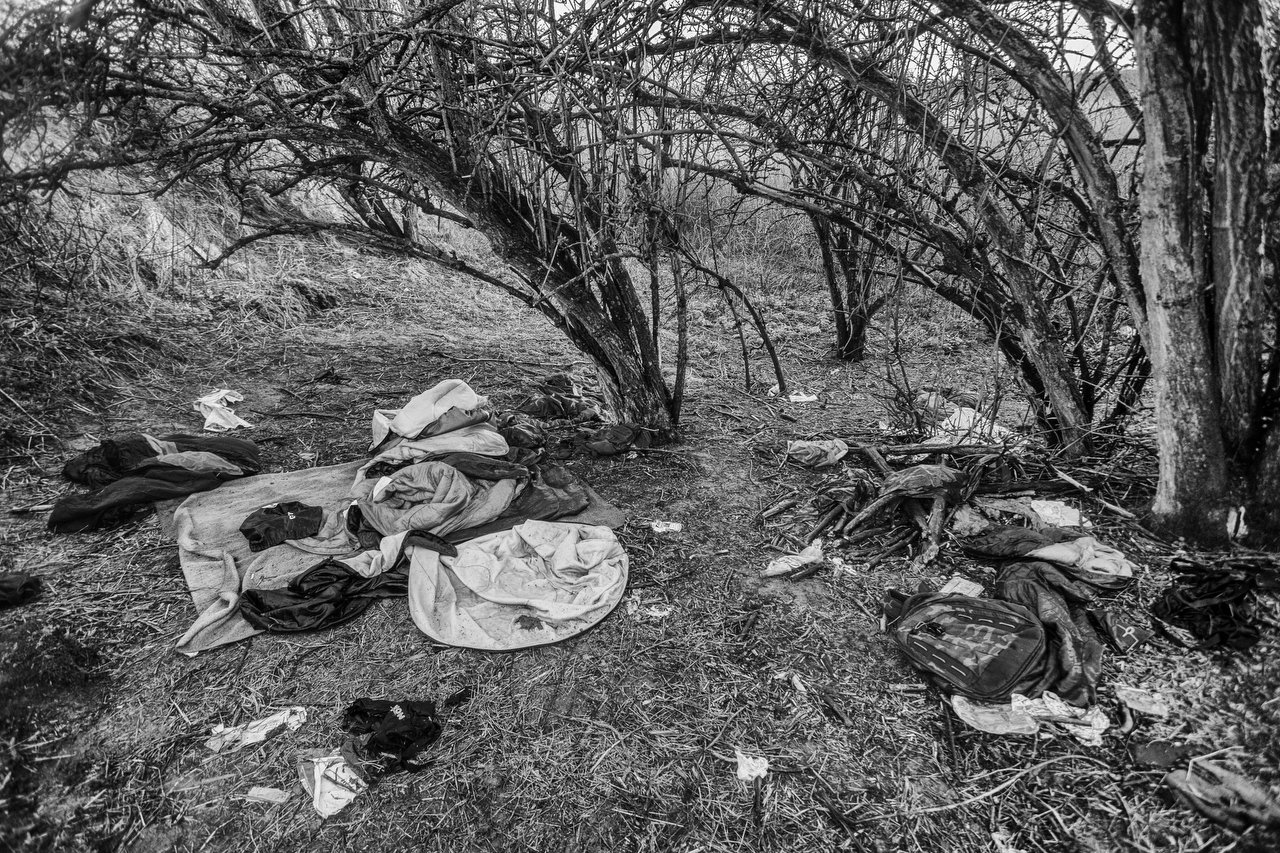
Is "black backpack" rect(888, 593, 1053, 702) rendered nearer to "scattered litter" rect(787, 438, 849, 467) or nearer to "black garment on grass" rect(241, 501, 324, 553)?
"scattered litter" rect(787, 438, 849, 467)

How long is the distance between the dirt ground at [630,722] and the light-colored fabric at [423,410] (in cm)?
131

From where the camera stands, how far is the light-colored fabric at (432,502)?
3199 mm

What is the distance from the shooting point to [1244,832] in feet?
5.32

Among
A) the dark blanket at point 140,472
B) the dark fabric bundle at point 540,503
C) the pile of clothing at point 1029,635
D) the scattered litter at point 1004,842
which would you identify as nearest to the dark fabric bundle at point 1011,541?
the pile of clothing at point 1029,635

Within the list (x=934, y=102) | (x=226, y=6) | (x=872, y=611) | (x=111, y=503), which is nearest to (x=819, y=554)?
(x=872, y=611)

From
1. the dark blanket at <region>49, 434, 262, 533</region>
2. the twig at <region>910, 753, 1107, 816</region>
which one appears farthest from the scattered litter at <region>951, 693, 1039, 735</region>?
the dark blanket at <region>49, 434, 262, 533</region>

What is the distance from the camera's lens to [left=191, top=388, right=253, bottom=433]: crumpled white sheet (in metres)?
4.29

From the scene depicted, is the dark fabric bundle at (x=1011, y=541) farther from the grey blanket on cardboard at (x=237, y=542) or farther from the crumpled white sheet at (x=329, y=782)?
the crumpled white sheet at (x=329, y=782)

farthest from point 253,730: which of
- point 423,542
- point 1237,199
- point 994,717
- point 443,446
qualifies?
point 1237,199

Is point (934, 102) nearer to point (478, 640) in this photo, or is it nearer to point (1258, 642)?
point (1258, 642)

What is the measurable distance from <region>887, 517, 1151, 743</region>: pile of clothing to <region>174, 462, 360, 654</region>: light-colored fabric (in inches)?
113

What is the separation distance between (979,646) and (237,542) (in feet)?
11.7

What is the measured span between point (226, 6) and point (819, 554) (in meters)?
4.15

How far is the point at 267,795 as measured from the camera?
1920 millimetres
